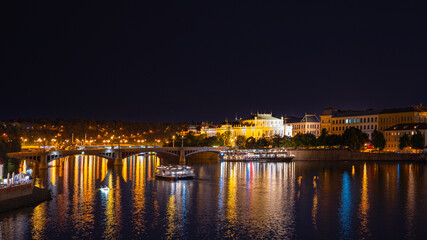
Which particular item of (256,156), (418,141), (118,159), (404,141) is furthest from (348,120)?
(118,159)

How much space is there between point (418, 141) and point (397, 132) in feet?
37.5

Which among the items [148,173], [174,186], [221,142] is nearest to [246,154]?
[221,142]

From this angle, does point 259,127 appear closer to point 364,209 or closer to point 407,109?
point 407,109

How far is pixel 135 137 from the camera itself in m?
177

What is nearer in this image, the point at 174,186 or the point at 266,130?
the point at 174,186

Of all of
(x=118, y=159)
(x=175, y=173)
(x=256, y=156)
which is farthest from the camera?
(x=256, y=156)

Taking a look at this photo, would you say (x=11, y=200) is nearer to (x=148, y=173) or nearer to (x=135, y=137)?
(x=148, y=173)

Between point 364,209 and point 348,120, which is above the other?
point 348,120

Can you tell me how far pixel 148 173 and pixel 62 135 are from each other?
3588 inches

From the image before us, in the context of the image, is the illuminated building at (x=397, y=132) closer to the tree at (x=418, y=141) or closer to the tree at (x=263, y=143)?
the tree at (x=418, y=141)

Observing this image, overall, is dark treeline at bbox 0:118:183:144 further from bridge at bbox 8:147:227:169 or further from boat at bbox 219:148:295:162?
bridge at bbox 8:147:227:169

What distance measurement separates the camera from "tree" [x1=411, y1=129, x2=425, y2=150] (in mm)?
104125

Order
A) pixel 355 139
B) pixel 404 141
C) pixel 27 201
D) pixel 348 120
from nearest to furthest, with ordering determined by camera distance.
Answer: pixel 27 201, pixel 404 141, pixel 355 139, pixel 348 120

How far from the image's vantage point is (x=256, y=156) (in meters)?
116
